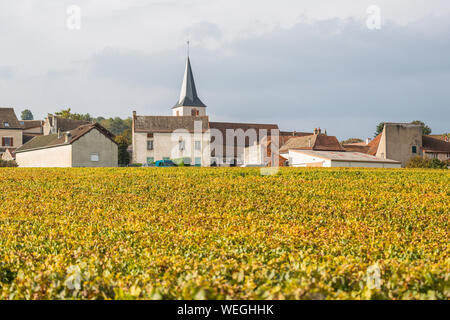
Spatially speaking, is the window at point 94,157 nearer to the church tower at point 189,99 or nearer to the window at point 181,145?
the window at point 181,145

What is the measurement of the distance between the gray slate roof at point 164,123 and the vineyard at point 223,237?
2171 inches

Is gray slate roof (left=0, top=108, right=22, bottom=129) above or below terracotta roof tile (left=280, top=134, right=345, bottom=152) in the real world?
above

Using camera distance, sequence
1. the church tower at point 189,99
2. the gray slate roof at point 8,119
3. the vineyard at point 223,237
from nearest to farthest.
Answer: the vineyard at point 223,237
the gray slate roof at point 8,119
the church tower at point 189,99

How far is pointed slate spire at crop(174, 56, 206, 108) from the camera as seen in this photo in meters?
109

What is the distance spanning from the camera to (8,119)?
85.2m

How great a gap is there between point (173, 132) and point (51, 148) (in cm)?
2479

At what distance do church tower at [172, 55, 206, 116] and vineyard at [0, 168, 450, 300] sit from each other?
271 ft

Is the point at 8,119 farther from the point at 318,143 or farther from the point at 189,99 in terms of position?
the point at 318,143

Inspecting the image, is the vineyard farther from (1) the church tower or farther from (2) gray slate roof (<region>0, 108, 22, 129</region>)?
(1) the church tower

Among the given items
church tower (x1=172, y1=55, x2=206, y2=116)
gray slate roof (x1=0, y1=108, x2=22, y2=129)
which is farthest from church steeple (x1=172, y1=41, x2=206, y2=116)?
gray slate roof (x1=0, y1=108, x2=22, y2=129)

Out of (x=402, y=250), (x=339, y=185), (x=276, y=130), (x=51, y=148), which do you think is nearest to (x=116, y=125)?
(x=276, y=130)

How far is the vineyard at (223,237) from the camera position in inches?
243

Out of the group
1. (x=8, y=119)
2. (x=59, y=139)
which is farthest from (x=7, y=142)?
(x=59, y=139)

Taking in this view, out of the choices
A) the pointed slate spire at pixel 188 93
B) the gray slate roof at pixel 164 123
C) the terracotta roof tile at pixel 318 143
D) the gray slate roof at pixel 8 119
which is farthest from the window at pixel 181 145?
the gray slate roof at pixel 8 119
